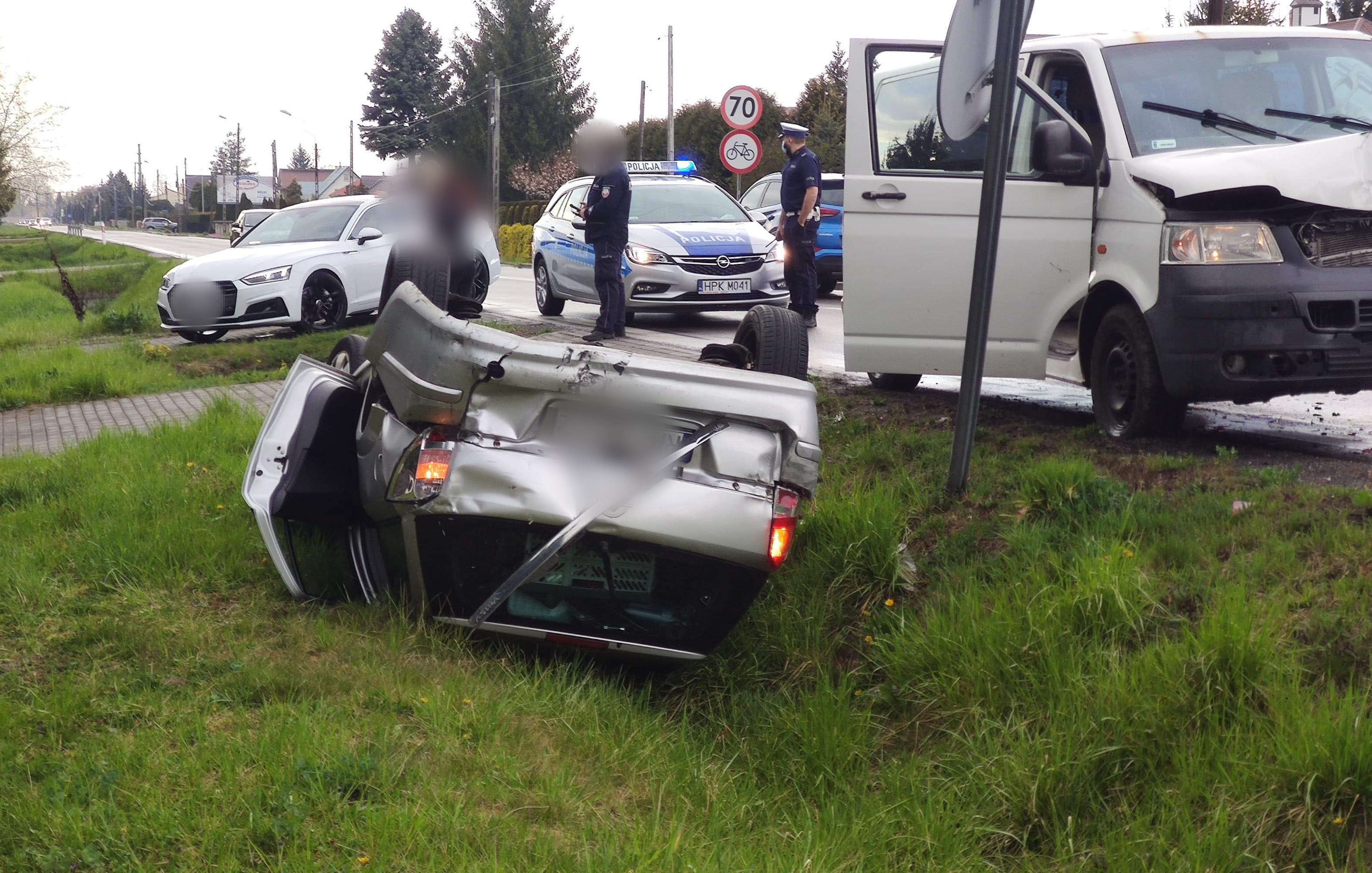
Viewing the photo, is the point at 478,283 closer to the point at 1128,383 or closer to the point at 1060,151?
the point at 1060,151

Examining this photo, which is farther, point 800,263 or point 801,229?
point 800,263

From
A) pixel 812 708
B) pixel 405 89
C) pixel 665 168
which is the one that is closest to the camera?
A: pixel 812 708

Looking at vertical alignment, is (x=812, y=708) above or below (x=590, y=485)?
below

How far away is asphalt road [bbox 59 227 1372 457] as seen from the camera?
225 inches

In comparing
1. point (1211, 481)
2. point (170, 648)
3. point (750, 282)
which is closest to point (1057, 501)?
point (1211, 481)

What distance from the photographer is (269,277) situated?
13.3 meters

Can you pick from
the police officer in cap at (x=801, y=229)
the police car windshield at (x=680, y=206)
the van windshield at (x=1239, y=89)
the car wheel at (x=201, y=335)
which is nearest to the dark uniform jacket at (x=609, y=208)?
the police officer in cap at (x=801, y=229)

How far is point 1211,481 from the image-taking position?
4.70 metres

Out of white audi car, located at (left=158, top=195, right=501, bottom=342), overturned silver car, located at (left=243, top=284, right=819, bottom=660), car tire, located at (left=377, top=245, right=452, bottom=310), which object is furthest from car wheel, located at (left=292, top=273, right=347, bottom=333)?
overturned silver car, located at (left=243, top=284, right=819, bottom=660)

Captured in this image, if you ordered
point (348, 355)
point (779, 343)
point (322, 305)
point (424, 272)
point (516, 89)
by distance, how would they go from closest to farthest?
point (779, 343), point (424, 272), point (348, 355), point (322, 305), point (516, 89)

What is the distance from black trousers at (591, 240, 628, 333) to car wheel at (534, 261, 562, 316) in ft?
10.2

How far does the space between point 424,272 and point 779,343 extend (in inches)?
63.7

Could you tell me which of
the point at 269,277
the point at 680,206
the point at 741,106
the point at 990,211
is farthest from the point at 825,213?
the point at 990,211

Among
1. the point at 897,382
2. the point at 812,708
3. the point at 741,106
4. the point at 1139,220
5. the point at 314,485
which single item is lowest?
the point at 812,708
